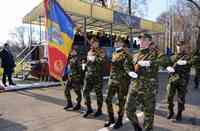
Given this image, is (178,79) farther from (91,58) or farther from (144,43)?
(144,43)

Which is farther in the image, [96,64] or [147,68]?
[96,64]

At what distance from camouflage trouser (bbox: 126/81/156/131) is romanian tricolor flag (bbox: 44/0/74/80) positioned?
311cm

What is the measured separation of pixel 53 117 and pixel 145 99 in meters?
2.92

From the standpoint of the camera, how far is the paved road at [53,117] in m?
7.23

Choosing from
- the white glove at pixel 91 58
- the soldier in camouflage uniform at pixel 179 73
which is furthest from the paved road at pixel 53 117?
the white glove at pixel 91 58

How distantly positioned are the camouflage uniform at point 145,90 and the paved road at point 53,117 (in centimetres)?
108

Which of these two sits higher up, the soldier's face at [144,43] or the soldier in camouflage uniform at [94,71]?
the soldier's face at [144,43]

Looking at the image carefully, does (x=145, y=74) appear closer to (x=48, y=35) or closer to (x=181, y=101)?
(x=181, y=101)

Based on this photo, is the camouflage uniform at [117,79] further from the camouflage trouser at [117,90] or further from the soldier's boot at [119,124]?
the soldier's boot at [119,124]

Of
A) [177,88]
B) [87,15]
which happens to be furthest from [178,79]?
[87,15]

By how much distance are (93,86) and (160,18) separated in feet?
234

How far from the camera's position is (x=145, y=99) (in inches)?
237

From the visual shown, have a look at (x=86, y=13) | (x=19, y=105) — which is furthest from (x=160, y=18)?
(x=19, y=105)

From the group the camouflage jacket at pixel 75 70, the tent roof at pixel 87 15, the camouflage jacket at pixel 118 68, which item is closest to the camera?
the camouflage jacket at pixel 118 68
